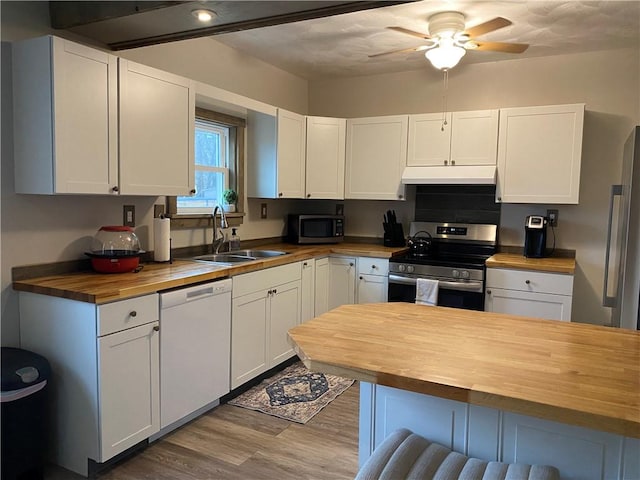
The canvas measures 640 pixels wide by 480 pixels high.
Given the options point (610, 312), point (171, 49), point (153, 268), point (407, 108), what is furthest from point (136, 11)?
point (610, 312)

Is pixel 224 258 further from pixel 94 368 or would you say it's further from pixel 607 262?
pixel 607 262

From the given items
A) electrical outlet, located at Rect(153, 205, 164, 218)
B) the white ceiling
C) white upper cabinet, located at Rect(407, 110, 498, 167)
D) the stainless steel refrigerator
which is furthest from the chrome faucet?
the stainless steel refrigerator

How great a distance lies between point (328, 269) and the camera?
412 centimetres

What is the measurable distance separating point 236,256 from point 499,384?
8.59 ft

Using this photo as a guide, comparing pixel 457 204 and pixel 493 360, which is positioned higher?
pixel 457 204

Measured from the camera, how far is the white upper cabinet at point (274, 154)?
12.7 ft

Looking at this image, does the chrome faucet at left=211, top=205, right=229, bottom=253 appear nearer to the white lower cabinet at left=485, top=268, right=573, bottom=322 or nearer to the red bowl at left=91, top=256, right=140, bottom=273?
the red bowl at left=91, top=256, right=140, bottom=273

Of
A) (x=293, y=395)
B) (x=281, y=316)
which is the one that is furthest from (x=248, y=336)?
(x=293, y=395)

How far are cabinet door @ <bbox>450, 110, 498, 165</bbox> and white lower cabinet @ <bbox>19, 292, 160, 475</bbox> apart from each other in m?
2.74

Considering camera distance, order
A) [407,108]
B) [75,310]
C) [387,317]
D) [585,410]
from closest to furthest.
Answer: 1. [585,410]
2. [387,317]
3. [75,310]
4. [407,108]

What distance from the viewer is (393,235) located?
4.35m

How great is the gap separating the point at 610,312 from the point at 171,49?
3.88 m

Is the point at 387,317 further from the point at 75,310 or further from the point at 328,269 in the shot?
Result: the point at 328,269

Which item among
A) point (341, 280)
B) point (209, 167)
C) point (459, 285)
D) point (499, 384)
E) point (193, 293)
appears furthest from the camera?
point (341, 280)
